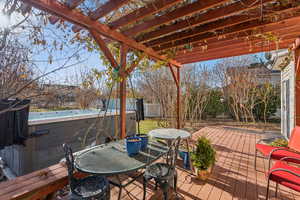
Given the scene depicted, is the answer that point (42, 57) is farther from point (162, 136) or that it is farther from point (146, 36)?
point (162, 136)

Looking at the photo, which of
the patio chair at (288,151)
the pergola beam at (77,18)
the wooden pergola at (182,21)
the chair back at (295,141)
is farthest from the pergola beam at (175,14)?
the chair back at (295,141)

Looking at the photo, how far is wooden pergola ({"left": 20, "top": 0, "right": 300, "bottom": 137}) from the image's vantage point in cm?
180

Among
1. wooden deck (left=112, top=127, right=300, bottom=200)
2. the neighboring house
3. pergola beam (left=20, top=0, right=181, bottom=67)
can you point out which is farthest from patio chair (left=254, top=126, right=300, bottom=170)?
pergola beam (left=20, top=0, right=181, bottom=67)

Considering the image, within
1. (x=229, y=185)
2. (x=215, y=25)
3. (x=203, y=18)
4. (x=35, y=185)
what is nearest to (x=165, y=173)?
(x=229, y=185)

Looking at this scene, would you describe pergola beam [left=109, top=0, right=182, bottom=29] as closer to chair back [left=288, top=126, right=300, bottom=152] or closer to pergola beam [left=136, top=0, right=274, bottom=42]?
pergola beam [left=136, top=0, right=274, bottom=42]

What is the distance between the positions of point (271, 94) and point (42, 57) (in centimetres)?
964

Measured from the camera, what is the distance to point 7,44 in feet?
5.84

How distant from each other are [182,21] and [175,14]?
315 mm

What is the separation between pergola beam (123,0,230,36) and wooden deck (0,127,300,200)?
228 cm

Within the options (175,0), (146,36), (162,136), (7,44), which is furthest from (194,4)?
(7,44)

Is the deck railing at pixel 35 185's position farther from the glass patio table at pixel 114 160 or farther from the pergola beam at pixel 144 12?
the pergola beam at pixel 144 12

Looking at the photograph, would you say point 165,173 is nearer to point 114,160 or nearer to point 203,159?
point 114,160

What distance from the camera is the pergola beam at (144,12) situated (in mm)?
1790

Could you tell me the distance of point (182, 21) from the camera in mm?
2316
